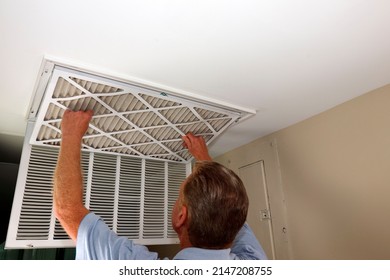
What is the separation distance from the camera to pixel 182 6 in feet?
2.15

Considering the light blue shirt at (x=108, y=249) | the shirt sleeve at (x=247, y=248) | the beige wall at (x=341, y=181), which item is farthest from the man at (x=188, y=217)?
the beige wall at (x=341, y=181)

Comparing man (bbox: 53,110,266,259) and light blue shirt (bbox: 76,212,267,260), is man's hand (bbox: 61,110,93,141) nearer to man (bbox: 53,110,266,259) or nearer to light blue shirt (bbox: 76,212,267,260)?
man (bbox: 53,110,266,259)

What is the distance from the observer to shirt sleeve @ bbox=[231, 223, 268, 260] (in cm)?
92

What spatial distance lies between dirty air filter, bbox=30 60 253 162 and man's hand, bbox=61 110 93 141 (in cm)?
3

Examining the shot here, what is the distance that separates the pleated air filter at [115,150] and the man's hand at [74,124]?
3 cm

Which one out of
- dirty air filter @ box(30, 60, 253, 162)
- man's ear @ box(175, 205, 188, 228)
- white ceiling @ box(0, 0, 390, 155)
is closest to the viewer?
white ceiling @ box(0, 0, 390, 155)

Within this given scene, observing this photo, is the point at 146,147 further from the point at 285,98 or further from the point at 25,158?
the point at 285,98

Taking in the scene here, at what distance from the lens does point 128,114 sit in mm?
1008

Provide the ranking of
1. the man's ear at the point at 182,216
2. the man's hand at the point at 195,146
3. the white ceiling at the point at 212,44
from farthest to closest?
1. the man's hand at the point at 195,146
2. the man's ear at the point at 182,216
3. the white ceiling at the point at 212,44

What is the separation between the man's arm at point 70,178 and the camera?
0.80 metres

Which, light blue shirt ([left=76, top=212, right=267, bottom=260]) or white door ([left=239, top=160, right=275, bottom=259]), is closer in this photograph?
light blue shirt ([left=76, top=212, right=267, bottom=260])

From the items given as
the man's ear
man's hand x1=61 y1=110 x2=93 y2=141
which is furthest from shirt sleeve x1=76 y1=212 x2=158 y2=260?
man's hand x1=61 y1=110 x2=93 y2=141

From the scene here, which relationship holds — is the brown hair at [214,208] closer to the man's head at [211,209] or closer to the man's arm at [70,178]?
the man's head at [211,209]
